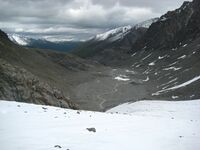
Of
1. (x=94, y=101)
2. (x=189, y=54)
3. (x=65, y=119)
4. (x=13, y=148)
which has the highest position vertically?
(x=189, y=54)

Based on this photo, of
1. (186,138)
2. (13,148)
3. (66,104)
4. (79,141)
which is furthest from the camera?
(66,104)

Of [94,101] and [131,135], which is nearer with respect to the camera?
[131,135]

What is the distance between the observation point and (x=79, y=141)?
14344 mm

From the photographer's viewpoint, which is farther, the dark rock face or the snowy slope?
the dark rock face

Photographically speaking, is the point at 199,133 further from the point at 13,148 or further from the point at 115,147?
the point at 13,148

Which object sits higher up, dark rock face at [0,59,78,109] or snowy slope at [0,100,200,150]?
dark rock face at [0,59,78,109]

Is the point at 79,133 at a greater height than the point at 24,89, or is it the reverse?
the point at 24,89

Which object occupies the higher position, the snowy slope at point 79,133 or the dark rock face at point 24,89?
the dark rock face at point 24,89

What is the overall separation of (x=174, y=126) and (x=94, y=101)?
92.1 metres

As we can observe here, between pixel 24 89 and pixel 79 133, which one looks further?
pixel 24 89

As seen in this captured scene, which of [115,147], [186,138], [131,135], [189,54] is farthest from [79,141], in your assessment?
[189,54]

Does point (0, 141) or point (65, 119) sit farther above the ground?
point (65, 119)

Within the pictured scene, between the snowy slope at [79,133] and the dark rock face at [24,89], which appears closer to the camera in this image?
the snowy slope at [79,133]

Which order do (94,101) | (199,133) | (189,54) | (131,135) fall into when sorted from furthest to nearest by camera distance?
(189,54)
(94,101)
(199,133)
(131,135)
